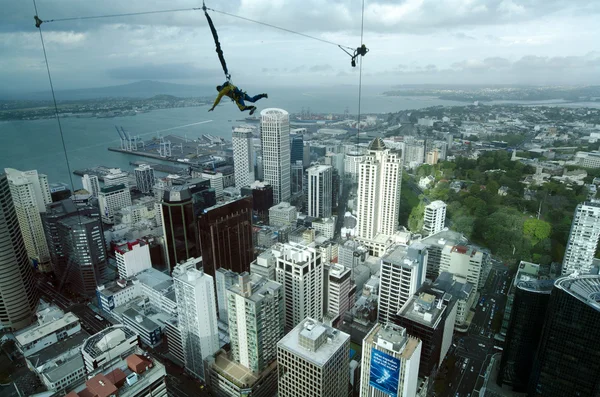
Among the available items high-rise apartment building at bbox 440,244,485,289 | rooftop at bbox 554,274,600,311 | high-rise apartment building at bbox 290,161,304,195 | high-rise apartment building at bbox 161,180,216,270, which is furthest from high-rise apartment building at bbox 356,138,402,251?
rooftop at bbox 554,274,600,311

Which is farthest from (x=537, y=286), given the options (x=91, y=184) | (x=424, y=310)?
(x=91, y=184)

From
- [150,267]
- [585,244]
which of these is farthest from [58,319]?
[585,244]

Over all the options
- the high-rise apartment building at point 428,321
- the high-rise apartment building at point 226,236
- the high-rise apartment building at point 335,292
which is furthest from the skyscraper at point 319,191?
the high-rise apartment building at point 428,321

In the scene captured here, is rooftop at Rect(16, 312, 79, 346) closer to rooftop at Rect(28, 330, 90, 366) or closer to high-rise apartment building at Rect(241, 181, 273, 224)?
rooftop at Rect(28, 330, 90, 366)

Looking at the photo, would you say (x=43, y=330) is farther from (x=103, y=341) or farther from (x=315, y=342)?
(x=315, y=342)

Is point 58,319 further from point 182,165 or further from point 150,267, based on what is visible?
point 182,165

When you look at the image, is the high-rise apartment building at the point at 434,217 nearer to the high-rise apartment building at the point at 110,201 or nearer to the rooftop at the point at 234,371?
the rooftop at the point at 234,371
